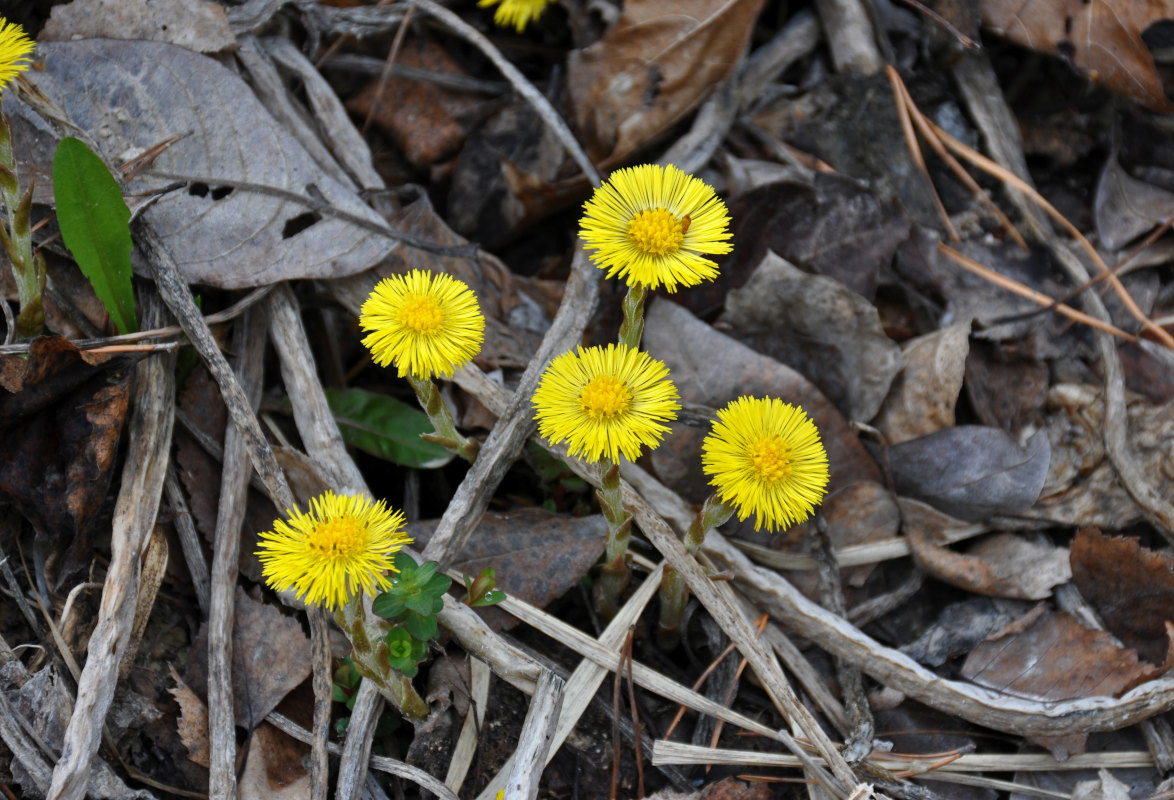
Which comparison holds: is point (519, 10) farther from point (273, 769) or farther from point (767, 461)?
point (273, 769)

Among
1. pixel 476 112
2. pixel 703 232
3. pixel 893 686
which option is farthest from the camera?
pixel 476 112

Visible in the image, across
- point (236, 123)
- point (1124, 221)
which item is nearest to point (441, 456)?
point (236, 123)

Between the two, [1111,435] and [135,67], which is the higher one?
[135,67]

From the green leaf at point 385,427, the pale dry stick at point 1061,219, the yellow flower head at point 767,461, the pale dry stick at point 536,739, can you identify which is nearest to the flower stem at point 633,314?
the yellow flower head at point 767,461

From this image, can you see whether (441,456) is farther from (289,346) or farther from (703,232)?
(703,232)

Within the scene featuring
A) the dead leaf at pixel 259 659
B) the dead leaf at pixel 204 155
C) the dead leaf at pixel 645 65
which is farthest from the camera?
the dead leaf at pixel 645 65

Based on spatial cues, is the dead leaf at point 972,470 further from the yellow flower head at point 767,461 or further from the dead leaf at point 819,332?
the yellow flower head at point 767,461
